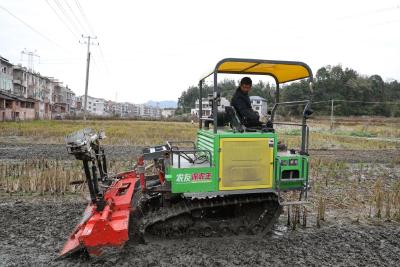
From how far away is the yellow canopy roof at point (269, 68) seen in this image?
5.90 meters

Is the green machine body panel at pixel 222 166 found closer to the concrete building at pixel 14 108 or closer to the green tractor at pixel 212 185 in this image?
the green tractor at pixel 212 185

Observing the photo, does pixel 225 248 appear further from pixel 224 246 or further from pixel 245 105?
pixel 245 105

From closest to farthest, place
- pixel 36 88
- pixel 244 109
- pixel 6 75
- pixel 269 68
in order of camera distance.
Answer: pixel 244 109
pixel 269 68
pixel 6 75
pixel 36 88

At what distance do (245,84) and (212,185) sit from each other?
6.55ft

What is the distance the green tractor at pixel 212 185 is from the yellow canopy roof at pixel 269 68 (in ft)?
0.07

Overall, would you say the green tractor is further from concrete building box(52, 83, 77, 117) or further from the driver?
concrete building box(52, 83, 77, 117)

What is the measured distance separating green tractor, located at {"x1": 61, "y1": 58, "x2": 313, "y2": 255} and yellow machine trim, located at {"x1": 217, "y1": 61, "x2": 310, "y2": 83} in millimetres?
48

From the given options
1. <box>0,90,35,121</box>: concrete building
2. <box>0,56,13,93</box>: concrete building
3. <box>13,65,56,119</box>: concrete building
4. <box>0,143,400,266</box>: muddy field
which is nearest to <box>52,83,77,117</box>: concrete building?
<box>13,65,56,119</box>: concrete building

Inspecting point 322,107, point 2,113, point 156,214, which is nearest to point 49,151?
point 156,214

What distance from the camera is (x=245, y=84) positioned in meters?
6.48

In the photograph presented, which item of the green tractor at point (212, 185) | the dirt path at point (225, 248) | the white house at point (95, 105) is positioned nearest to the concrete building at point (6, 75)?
the dirt path at point (225, 248)

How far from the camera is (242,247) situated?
225 inches

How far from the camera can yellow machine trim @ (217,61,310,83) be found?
6.35m

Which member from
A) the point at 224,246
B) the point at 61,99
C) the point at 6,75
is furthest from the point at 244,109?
the point at 61,99
